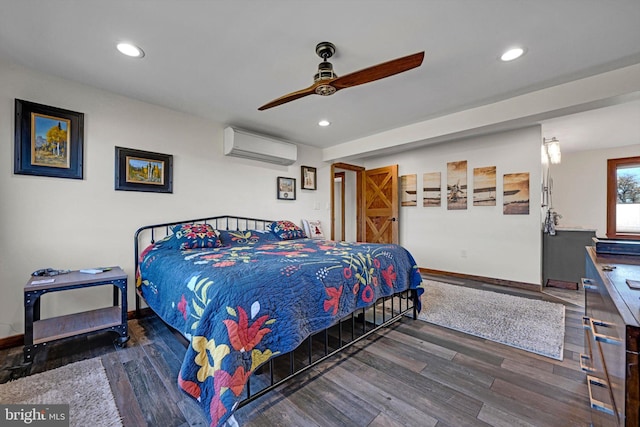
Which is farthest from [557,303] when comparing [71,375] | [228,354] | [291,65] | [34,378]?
[34,378]

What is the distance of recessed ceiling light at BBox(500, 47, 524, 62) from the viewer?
6.97 feet

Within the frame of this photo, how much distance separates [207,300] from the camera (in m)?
1.37

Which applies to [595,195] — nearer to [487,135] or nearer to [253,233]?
[487,135]

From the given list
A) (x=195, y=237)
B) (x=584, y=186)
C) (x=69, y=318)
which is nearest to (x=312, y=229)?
(x=195, y=237)

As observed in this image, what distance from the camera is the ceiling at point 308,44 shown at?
5.54 ft

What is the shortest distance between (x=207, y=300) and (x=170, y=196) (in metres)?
2.36

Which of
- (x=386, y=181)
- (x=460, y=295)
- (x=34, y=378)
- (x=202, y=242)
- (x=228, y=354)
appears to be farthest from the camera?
(x=386, y=181)

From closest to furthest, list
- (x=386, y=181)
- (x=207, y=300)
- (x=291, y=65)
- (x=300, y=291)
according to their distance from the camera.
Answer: (x=207, y=300)
(x=300, y=291)
(x=291, y=65)
(x=386, y=181)

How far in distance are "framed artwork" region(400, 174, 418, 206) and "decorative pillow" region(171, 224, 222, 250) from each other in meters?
3.73

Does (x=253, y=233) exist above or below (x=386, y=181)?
below

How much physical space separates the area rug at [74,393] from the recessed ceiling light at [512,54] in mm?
3677

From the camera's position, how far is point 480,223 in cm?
429

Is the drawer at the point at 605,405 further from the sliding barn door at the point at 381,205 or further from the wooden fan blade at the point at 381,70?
the sliding barn door at the point at 381,205

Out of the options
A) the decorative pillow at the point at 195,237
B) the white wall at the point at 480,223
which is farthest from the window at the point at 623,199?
the decorative pillow at the point at 195,237
